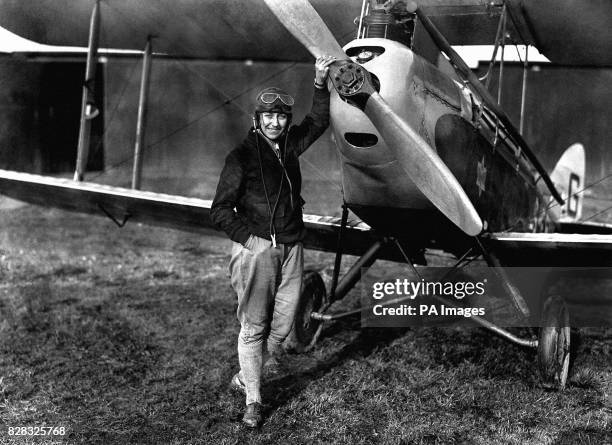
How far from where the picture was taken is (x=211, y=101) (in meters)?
14.2

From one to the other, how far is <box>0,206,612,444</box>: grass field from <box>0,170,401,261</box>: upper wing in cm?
67

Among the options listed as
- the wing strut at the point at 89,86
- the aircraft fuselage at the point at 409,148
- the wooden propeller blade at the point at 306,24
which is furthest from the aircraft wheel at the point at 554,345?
the wing strut at the point at 89,86

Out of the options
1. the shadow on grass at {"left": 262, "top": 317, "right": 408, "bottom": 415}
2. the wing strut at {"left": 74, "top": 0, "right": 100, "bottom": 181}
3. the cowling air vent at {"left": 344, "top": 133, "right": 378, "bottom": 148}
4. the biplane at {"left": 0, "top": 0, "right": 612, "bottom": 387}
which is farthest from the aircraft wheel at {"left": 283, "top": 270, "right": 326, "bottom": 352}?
the wing strut at {"left": 74, "top": 0, "right": 100, "bottom": 181}

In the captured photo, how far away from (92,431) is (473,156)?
258 centimetres

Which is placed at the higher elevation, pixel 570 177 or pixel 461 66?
pixel 461 66

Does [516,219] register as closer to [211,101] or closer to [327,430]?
[327,430]

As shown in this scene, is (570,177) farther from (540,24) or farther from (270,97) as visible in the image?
(270,97)

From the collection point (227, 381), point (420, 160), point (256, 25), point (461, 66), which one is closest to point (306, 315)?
point (227, 381)

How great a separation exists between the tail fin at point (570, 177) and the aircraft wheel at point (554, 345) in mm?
3571

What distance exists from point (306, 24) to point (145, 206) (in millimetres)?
2602

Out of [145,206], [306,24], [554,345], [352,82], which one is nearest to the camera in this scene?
[352,82]

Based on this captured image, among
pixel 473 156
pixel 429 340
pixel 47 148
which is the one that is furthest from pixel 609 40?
pixel 47 148

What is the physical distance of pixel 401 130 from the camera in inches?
117

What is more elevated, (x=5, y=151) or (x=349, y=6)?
(x=349, y=6)
